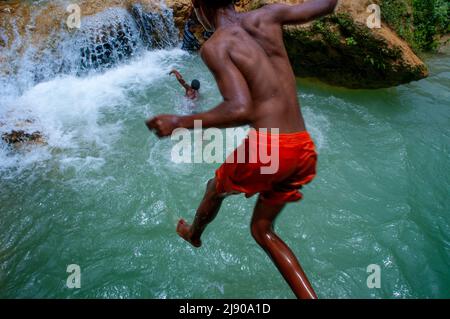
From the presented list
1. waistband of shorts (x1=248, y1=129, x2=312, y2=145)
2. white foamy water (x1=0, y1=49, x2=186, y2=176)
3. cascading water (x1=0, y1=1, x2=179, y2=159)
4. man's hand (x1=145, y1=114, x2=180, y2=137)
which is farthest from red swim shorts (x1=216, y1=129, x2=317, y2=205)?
cascading water (x1=0, y1=1, x2=179, y2=159)

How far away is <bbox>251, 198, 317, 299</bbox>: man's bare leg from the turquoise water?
639mm

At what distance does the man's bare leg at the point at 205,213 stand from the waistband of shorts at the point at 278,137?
510 mm

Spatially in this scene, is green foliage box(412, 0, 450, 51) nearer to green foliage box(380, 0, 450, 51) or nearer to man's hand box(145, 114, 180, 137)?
green foliage box(380, 0, 450, 51)

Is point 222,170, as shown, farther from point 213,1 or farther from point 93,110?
point 93,110

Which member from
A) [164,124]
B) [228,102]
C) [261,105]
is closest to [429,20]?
[261,105]

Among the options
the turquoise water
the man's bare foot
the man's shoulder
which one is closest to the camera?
the man's shoulder

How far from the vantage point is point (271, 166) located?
168 centimetres

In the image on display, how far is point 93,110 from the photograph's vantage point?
458cm

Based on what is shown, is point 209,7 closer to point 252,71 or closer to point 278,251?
point 252,71

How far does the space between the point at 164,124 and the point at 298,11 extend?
1008 millimetres

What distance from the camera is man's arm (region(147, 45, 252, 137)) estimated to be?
146 centimetres

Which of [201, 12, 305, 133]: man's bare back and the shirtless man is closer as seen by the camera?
the shirtless man

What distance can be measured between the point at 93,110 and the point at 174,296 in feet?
10.1

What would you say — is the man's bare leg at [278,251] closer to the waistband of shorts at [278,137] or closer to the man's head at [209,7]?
the waistband of shorts at [278,137]
